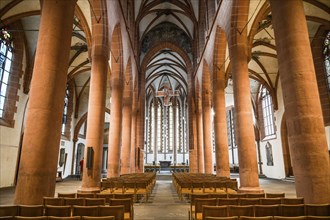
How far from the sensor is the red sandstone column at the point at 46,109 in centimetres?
445

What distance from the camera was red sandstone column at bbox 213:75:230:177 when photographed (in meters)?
11.7

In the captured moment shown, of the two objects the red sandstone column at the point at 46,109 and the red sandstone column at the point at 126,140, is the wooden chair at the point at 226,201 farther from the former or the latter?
the red sandstone column at the point at 126,140

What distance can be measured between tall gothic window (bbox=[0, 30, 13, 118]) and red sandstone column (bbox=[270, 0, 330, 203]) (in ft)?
43.0

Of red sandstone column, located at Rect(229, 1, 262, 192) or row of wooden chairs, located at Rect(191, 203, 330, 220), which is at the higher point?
red sandstone column, located at Rect(229, 1, 262, 192)

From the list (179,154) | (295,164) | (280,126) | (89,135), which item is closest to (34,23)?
(89,135)

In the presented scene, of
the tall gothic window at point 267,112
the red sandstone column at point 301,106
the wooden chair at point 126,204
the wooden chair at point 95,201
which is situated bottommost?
the wooden chair at point 126,204

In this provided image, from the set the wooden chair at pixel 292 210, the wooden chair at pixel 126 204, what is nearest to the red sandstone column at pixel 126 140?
the wooden chair at pixel 126 204

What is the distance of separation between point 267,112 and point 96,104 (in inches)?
699

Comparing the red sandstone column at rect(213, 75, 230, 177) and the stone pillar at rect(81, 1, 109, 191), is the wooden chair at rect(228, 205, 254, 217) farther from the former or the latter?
the red sandstone column at rect(213, 75, 230, 177)

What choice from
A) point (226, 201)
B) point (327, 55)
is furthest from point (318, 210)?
point (327, 55)

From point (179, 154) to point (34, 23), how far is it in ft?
84.2

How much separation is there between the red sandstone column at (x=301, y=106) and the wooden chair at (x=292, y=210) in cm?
133

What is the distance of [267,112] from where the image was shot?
21031mm

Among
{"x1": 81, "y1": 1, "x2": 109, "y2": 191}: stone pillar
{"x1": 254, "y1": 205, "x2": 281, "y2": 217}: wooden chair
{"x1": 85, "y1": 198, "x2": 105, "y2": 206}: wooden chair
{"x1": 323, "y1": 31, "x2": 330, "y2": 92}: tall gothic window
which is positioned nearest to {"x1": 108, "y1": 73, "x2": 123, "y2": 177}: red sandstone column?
{"x1": 81, "y1": 1, "x2": 109, "y2": 191}: stone pillar
